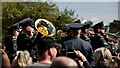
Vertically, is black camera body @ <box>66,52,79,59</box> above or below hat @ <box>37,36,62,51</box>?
below

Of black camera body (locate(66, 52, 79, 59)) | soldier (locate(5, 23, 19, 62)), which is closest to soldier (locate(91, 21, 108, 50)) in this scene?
soldier (locate(5, 23, 19, 62))

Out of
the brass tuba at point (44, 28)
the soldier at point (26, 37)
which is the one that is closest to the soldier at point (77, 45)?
the brass tuba at point (44, 28)

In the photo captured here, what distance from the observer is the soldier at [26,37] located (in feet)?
23.4

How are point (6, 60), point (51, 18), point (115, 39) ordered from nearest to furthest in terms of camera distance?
point (6, 60) < point (115, 39) < point (51, 18)

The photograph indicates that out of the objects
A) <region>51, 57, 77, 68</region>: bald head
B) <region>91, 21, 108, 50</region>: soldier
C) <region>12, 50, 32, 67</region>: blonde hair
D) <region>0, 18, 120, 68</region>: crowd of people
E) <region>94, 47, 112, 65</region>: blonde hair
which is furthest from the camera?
<region>91, 21, 108, 50</region>: soldier

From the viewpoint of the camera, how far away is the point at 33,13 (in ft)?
116

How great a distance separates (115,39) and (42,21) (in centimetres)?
222

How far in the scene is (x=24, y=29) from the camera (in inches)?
289

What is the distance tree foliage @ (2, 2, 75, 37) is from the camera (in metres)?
34.5

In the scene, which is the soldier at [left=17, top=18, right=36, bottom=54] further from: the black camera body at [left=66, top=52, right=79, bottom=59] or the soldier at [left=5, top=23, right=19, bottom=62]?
the black camera body at [left=66, top=52, right=79, bottom=59]

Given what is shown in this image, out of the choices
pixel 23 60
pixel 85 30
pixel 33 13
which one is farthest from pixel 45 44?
pixel 33 13

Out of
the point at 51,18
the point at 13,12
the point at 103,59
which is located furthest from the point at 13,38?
the point at 13,12

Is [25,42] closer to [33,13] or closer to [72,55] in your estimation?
[72,55]

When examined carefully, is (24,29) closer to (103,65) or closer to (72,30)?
(72,30)
